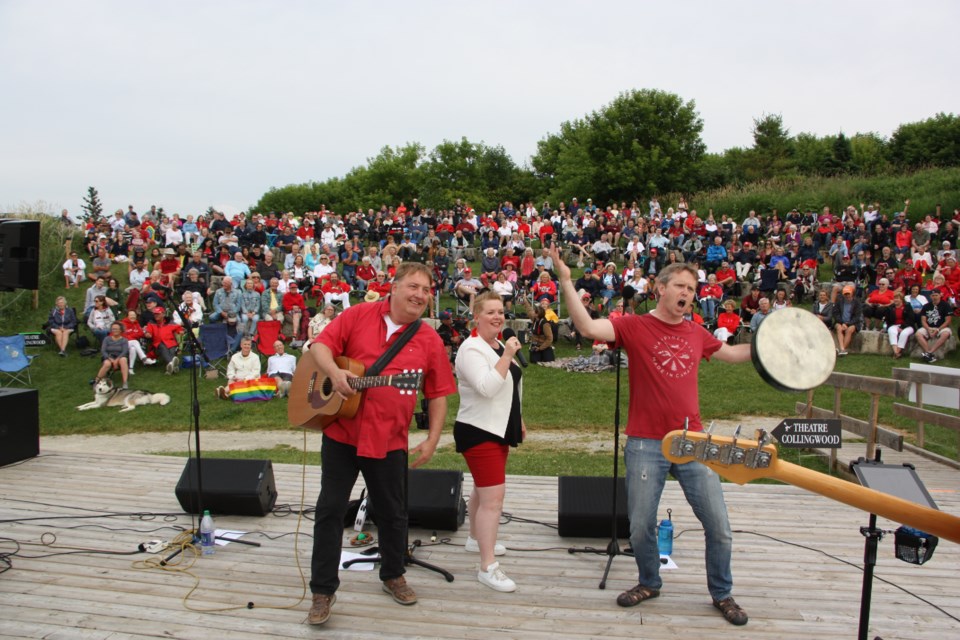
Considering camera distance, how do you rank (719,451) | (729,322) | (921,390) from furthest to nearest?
(729,322)
(921,390)
(719,451)

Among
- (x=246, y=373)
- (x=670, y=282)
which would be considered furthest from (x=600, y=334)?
(x=246, y=373)

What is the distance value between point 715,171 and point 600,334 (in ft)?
148

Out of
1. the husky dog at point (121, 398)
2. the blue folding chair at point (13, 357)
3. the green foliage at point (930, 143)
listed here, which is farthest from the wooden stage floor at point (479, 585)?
the green foliage at point (930, 143)

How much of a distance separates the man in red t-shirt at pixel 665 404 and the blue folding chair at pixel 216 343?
37.1ft

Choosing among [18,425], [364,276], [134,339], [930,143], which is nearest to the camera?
[18,425]

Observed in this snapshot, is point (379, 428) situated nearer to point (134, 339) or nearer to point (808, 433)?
point (808, 433)

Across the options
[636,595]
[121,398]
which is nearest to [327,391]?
[636,595]

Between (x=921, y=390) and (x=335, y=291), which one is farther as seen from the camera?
(x=335, y=291)

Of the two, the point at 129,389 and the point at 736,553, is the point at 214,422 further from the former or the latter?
the point at 736,553

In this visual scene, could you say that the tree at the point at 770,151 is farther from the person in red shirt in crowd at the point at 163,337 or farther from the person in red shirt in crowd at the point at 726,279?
the person in red shirt in crowd at the point at 163,337

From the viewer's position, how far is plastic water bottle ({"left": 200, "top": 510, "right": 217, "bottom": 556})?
4801mm

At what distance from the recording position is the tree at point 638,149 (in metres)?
Answer: 44.8

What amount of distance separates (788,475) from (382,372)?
2190 millimetres

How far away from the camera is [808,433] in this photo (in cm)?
470
